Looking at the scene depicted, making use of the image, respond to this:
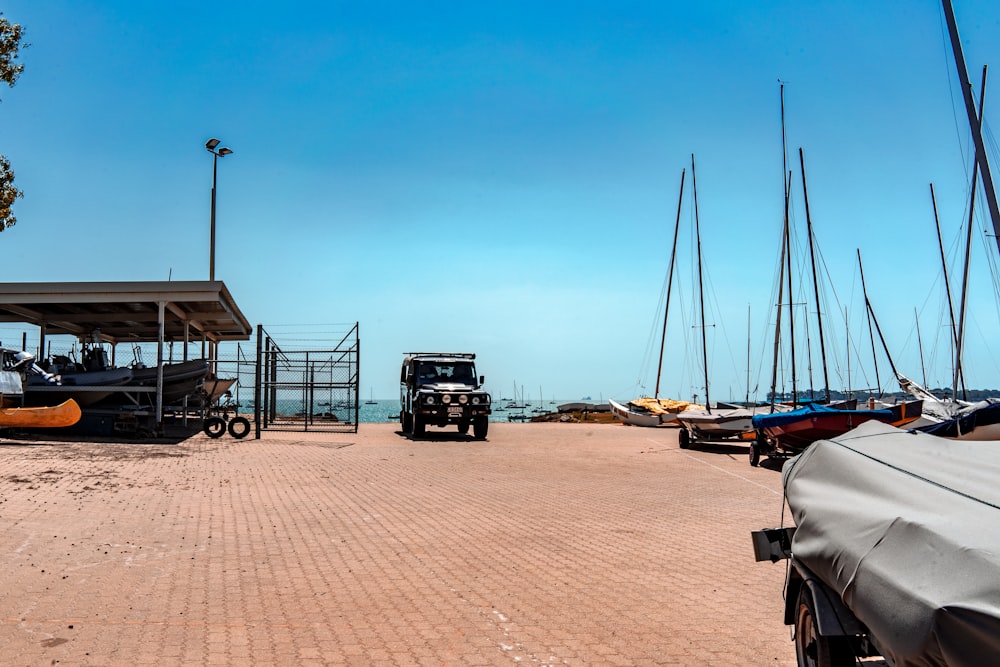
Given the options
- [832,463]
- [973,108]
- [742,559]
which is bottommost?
[742,559]

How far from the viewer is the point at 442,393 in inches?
1062

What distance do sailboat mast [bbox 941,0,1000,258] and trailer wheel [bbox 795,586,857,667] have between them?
40.6ft

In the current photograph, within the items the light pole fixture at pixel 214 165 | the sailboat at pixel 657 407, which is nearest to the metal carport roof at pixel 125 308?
the light pole fixture at pixel 214 165

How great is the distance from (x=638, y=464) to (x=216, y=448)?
421 inches

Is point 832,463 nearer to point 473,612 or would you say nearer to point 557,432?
point 473,612

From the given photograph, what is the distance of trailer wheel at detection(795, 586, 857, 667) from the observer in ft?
13.2

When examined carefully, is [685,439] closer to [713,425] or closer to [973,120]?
[713,425]

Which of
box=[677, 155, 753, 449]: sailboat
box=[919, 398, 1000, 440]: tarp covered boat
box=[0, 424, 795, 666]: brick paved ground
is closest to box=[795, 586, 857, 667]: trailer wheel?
box=[0, 424, 795, 666]: brick paved ground

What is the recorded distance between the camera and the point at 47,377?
80.8ft

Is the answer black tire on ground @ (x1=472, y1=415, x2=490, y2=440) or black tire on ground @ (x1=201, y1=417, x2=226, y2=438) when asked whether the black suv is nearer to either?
black tire on ground @ (x1=472, y1=415, x2=490, y2=440)

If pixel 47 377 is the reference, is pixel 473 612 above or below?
below

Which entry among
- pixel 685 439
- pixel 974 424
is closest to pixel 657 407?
pixel 685 439

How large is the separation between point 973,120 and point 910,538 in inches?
587

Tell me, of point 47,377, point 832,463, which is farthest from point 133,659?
point 47,377
